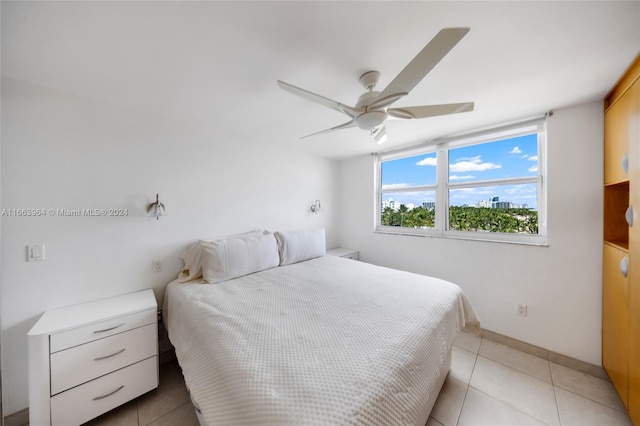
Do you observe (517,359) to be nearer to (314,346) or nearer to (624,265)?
(624,265)

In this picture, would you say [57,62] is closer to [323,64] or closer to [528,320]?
[323,64]

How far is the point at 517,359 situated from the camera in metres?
1.97

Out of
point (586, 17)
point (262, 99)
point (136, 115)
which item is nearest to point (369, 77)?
point (262, 99)

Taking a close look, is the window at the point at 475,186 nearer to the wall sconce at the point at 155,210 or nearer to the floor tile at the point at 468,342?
the floor tile at the point at 468,342

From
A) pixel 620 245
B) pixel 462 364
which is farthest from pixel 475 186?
pixel 462 364

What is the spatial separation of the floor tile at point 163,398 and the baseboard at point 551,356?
2.89m

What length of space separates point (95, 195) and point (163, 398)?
1.63 meters

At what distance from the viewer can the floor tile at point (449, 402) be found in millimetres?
1432

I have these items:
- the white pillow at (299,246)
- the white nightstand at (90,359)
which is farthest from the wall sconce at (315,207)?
the white nightstand at (90,359)

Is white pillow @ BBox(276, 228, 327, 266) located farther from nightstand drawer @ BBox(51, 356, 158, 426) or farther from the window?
nightstand drawer @ BBox(51, 356, 158, 426)

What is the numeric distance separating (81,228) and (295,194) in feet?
6.94

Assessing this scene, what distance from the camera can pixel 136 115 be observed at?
187 centimetres

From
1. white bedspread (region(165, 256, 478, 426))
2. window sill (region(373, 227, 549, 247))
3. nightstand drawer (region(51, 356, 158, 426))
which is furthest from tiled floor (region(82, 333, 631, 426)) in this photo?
window sill (region(373, 227, 549, 247))

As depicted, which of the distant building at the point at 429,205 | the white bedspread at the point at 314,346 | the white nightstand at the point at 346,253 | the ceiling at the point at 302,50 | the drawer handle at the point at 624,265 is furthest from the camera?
the white nightstand at the point at 346,253
